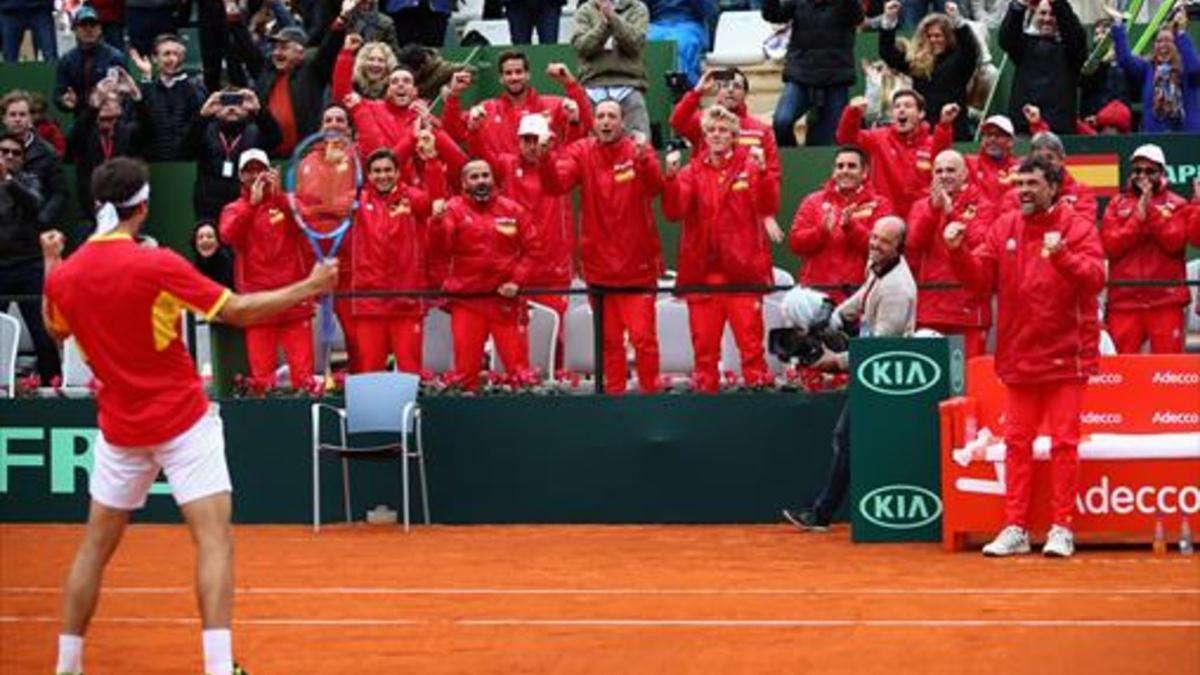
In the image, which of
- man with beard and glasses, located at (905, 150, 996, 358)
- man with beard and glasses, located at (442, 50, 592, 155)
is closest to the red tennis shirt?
man with beard and glasses, located at (905, 150, 996, 358)

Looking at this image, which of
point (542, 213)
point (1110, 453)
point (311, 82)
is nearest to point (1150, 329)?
point (1110, 453)

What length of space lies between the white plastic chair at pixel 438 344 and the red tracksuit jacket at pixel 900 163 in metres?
3.02

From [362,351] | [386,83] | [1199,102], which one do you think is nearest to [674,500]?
[362,351]

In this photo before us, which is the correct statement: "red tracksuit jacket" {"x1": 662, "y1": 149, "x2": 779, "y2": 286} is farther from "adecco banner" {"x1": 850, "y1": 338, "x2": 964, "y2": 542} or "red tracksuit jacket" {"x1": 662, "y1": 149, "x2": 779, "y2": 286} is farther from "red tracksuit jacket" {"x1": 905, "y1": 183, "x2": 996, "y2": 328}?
"adecco banner" {"x1": 850, "y1": 338, "x2": 964, "y2": 542}

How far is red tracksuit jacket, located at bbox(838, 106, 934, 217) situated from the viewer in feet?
65.6

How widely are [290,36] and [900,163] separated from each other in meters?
5.37

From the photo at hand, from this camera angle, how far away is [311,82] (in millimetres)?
22891

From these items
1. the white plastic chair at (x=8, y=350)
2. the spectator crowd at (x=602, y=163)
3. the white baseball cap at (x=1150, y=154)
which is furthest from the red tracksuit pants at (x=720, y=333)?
the white plastic chair at (x=8, y=350)

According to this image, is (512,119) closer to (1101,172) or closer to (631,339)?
(631,339)

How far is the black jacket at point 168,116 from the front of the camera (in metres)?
22.8

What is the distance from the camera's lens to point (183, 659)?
13.7 metres

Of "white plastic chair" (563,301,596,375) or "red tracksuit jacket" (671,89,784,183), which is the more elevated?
"red tracksuit jacket" (671,89,784,183)

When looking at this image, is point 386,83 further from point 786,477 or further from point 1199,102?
point 1199,102

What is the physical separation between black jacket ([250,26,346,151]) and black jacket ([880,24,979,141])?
13.6ft
